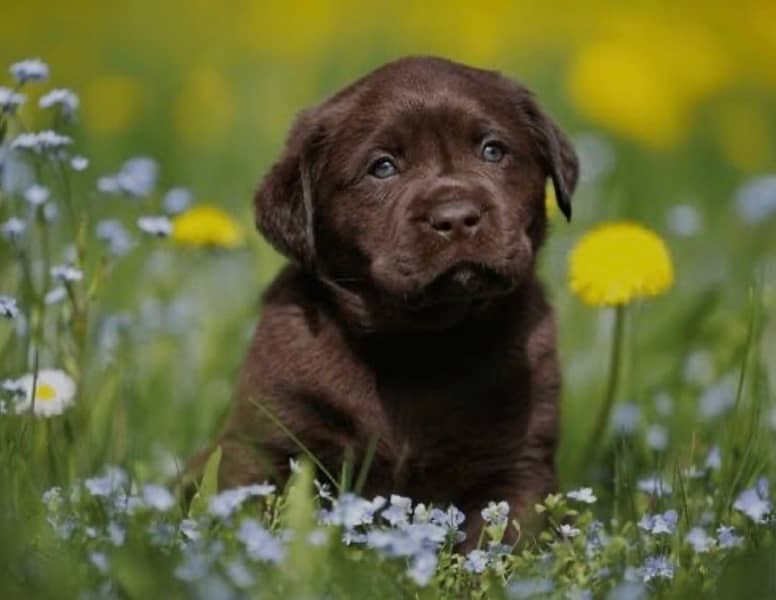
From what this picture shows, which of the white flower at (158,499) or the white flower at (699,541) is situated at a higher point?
the white flower at (158,499)

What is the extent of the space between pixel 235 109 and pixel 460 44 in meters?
1.69

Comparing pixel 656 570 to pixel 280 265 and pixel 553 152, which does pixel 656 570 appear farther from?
pixel 280 265

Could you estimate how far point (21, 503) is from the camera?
10.5 ft

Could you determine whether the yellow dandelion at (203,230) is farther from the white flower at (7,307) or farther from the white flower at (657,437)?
the white flower at (7,307)

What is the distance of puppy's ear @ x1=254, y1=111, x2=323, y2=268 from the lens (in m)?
3.93

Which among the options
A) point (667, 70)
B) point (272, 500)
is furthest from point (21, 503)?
point (667, 70)

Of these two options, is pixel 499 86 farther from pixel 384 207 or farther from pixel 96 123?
pixel 96 123

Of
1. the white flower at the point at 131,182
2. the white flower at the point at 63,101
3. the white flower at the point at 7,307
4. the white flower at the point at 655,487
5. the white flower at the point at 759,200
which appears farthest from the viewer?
the white flower at the point at 759,200

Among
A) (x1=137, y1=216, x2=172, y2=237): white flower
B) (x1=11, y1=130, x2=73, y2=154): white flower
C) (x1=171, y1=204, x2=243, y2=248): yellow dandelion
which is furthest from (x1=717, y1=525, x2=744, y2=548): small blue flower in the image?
(x1=171, y1=204, x2=243, y2=248): yellow dandelion

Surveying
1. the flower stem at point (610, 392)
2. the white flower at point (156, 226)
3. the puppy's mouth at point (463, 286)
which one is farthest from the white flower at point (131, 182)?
the flower stem at point (610, 392)

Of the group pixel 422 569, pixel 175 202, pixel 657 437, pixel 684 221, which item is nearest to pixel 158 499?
pixel 422 569

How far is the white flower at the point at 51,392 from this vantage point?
155 inches

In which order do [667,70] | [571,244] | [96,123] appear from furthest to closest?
[667,70]
[96,123]
[571,244]

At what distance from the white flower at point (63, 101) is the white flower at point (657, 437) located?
4.89ft
